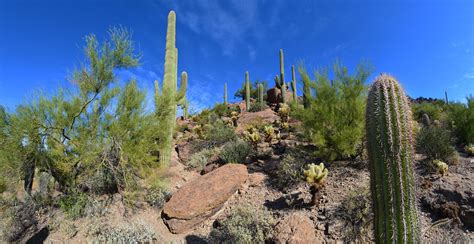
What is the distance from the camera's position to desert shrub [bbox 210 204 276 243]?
5137 mm

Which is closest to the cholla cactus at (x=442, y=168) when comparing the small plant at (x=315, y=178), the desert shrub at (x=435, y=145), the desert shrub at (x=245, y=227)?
the desert shrub at (x=435, y=145)

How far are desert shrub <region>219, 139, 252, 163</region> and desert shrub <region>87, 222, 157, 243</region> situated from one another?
3.25 meters

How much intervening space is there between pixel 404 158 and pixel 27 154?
23.3 ft

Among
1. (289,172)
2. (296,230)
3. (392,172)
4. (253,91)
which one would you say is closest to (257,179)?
(289,172)

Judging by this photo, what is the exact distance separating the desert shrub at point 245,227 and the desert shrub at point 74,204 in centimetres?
317

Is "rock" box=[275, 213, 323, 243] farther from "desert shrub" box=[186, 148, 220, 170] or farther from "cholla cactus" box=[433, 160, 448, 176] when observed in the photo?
"desert shrub" box=[186, 148, 220, 170]

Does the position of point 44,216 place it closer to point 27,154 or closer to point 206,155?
point 27,154

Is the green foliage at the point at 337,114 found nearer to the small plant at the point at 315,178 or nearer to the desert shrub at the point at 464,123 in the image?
the small plant at the point at 315,178

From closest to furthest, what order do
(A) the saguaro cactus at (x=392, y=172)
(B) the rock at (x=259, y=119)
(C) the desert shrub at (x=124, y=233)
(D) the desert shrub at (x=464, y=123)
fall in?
(A) the saguaro cactus at (x=392, y=172) < (C) the desert shrub at (x=124, y=233) < (D) the desert shrub at (x=464, y=123) < (B) the rock at (x=259, y=119)

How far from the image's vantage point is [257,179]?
7.40 meters

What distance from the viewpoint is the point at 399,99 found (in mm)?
3162

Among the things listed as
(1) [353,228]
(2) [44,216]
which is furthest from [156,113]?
(1) [353,228]

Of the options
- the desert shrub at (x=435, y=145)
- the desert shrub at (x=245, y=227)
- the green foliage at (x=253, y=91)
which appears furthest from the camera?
the green foliage at (x=253, y=91)

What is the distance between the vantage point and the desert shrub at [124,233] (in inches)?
215
